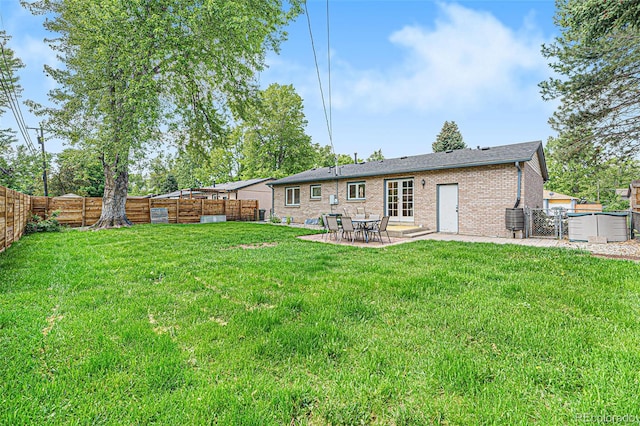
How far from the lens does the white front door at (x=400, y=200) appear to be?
44.0 ft

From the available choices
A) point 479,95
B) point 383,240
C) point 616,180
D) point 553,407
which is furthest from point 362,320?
point 616,180

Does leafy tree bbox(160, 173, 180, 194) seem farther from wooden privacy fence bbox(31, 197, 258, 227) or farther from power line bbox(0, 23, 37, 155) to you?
wooden privacy fence bbox(31, 197, 258, 227)

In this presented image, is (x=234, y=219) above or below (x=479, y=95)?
below

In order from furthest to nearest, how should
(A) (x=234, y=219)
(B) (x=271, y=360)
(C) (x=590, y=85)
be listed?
(A) (x=234, y=219)
(C) (x=590, y=85)
(B) (x=271, y=360)

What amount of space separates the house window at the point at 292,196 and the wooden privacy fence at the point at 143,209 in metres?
4.93

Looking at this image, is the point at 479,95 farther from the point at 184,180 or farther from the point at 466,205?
the point at 184,180

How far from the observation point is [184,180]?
49219 mm

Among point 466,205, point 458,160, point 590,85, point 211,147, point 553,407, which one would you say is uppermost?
point 590,85

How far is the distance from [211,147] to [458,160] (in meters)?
11.7

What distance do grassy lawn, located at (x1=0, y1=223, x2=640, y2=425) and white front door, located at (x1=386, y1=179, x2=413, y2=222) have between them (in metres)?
8.42

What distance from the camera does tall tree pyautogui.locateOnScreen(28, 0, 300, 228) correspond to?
10.6 meters

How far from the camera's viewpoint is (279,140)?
34.8 m

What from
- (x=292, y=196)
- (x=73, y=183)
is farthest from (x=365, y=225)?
(x=73, y=183)

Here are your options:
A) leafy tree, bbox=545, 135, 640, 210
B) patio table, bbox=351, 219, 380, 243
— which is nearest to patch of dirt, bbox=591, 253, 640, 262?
patio table, bbox=351, 219, 380, 243
